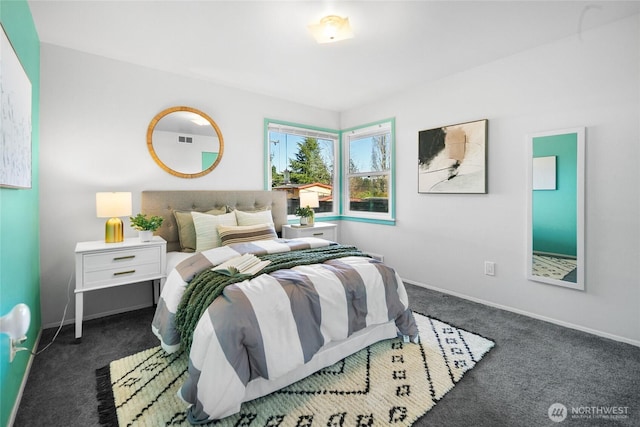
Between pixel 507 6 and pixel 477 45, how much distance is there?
565 millimetres

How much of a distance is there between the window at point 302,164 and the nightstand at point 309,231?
345 mm

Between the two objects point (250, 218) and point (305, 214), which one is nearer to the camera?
point (250, 218)

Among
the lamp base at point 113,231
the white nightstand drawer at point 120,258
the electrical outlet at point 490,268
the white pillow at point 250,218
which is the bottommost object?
the electrical outlet at point 490,268

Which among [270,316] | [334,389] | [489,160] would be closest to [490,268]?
[489,160]

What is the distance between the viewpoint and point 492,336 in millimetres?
2482

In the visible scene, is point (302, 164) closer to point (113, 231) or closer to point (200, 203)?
point (200, 203)

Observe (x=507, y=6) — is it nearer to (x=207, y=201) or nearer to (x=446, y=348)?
(x=446, y=348)

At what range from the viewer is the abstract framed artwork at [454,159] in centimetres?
317

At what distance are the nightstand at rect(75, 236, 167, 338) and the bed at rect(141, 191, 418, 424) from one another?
0.19 m

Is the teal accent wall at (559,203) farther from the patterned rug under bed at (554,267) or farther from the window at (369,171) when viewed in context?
the window at (369,171)

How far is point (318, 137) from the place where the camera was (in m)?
4.66

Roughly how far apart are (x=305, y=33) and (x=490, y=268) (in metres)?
2.80

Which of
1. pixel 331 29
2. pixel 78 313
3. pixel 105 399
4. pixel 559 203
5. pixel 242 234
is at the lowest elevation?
pixel 105 399

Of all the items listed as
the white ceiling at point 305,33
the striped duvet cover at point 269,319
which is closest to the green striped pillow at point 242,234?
the striped duvet cover at point 269,319
